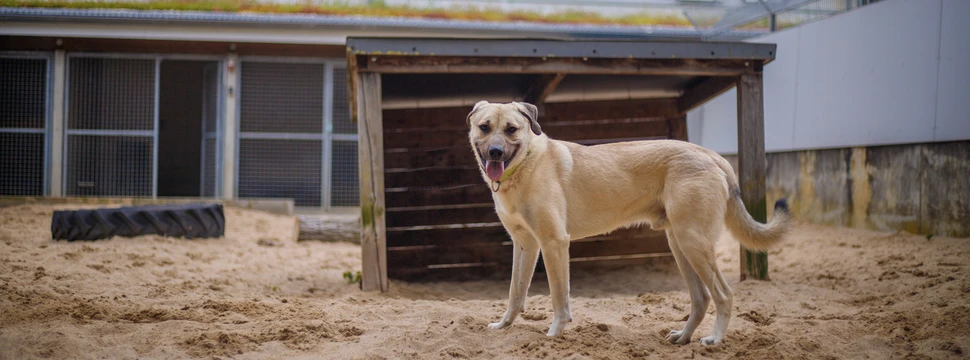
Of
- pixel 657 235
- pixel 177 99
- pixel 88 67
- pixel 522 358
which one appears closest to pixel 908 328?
pixel 522 358

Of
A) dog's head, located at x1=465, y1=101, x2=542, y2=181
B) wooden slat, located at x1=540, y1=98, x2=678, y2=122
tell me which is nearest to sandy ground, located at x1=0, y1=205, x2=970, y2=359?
dog's head, located at x1=465, y1=101, x2=542, y2=181

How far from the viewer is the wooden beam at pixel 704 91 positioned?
6.34 m

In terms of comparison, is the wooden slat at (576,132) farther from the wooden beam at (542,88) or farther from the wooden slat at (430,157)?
the wooden beam at (542,88)

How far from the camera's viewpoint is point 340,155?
40.3 feet

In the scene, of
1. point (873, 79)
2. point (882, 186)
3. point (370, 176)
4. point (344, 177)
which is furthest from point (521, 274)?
point (344, 177)

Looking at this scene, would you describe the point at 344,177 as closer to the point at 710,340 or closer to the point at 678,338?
the point at 678,338

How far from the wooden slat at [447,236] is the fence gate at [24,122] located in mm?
8315

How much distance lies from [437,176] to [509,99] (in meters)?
1.24

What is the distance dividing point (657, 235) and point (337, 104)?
7.43 metres

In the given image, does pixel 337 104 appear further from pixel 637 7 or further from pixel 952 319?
pixel 952 319

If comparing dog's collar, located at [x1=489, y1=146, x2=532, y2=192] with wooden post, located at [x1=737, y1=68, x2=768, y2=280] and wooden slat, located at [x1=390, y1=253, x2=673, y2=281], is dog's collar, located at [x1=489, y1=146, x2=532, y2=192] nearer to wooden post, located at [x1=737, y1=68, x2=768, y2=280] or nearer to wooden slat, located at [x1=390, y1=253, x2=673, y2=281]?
wooden post, located at [x1=737, y1=68, x2=768, y2=280]

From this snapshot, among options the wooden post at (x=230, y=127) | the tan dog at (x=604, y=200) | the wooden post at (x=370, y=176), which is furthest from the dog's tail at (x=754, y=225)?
the wooden post at (x=230, y=127)

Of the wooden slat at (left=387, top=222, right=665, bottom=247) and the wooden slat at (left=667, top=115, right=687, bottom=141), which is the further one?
the wooden slat at (left=667, top=115, right=687, bottom=141)

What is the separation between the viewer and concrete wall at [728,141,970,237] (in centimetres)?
627
